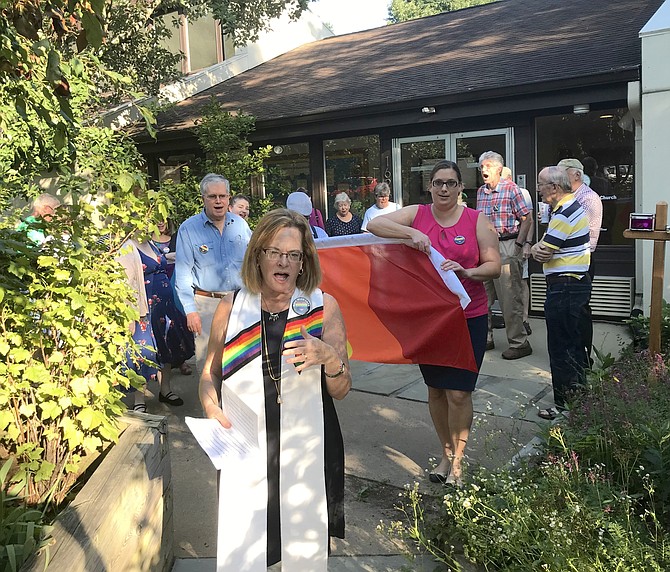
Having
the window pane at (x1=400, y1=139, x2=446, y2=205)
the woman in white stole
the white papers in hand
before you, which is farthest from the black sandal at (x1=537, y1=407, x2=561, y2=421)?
the window pane at (x1=400, y1=139, x2=446, y2=205)

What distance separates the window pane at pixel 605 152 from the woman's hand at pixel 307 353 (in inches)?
322

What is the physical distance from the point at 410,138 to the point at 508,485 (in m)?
8.90

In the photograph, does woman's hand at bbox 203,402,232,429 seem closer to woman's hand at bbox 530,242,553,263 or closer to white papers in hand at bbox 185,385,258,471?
white papers in hand at bbox 185,385,258,471

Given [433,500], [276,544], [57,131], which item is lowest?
[433,500]

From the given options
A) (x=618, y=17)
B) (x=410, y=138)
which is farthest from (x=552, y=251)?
(x=618, y=17)

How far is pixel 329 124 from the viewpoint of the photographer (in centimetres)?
1158

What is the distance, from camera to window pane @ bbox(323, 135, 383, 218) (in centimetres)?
1207

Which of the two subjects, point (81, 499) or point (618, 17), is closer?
point (81, 499)

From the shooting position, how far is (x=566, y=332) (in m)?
5.26

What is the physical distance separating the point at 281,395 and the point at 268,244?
622mm

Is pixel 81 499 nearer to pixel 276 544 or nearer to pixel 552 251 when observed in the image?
pixel 276 544

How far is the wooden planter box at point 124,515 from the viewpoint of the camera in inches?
95.1

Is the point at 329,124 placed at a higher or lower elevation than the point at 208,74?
lower

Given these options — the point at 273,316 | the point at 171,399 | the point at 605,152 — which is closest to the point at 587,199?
the point at 605,152
